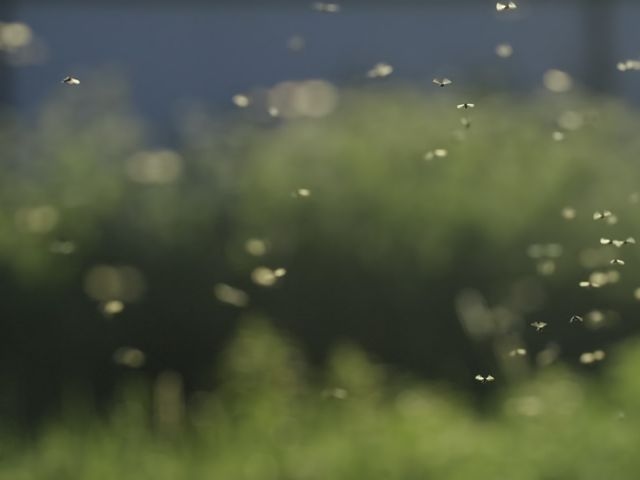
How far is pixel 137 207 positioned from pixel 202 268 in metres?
0.29

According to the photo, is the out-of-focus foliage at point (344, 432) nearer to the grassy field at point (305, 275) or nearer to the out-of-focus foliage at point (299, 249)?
the grassy field at point (305, 275)

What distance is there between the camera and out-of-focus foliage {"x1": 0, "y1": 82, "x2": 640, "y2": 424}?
11.7 ft

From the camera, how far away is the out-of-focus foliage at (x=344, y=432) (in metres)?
2.60

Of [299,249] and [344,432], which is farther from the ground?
[344,432]

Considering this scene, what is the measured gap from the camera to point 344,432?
278 centimetres

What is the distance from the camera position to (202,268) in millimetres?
3684

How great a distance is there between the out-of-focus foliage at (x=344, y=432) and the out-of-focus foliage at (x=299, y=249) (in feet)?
0.89

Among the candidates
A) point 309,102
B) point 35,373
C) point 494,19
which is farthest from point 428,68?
point 35,373

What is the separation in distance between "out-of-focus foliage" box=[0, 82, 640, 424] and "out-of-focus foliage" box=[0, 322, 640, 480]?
10.7 inches

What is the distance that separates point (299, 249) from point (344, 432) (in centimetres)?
99

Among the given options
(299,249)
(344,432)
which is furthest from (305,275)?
(344,432)

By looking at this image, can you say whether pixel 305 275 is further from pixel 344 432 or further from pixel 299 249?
pixel 344 432

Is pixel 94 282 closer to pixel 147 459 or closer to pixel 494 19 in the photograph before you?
pixel 147 459

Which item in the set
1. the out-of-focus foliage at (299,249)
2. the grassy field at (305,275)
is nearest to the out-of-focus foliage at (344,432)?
the grassy field at (305,275)
